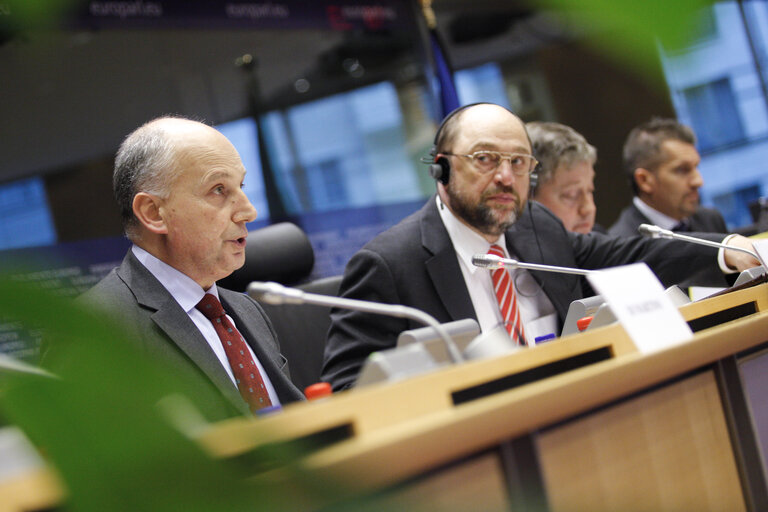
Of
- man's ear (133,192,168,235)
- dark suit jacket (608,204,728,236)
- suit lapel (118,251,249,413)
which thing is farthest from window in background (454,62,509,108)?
suit lapel (118,251,249,413)

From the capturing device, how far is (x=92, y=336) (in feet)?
0.47

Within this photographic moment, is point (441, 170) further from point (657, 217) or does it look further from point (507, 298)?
point (657, 217)

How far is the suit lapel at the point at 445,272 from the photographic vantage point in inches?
81.5

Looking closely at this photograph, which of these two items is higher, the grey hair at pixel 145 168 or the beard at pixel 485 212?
the grey hair at pixel 145 168

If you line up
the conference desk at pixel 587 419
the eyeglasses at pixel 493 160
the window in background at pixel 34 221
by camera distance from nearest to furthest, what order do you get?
1. the conference desk at pixel 587 419
2. the eyeglasses at pixel 493 160
3. the window in background at pixel 34 221

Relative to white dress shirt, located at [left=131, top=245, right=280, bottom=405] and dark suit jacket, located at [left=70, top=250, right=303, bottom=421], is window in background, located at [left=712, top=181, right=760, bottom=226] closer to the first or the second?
dark suit jacket, located at [left=70, top=250, right=303, bottom=421]

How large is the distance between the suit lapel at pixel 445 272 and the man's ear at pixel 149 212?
0.70 metres

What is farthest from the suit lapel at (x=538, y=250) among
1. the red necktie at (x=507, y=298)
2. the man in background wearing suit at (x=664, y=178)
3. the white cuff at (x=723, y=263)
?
the man in background wearing suit at (x=664, y=178)

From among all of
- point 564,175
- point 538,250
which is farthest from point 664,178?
point 538,250

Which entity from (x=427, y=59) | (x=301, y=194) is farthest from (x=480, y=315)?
(x=427, y=59)

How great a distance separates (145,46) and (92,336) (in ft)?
12.6

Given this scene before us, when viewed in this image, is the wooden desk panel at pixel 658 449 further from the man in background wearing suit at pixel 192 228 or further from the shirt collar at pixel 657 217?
the shirt collar at pixel 657 217

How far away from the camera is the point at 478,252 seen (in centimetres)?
228

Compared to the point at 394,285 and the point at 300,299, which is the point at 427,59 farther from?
the point at 300,299
